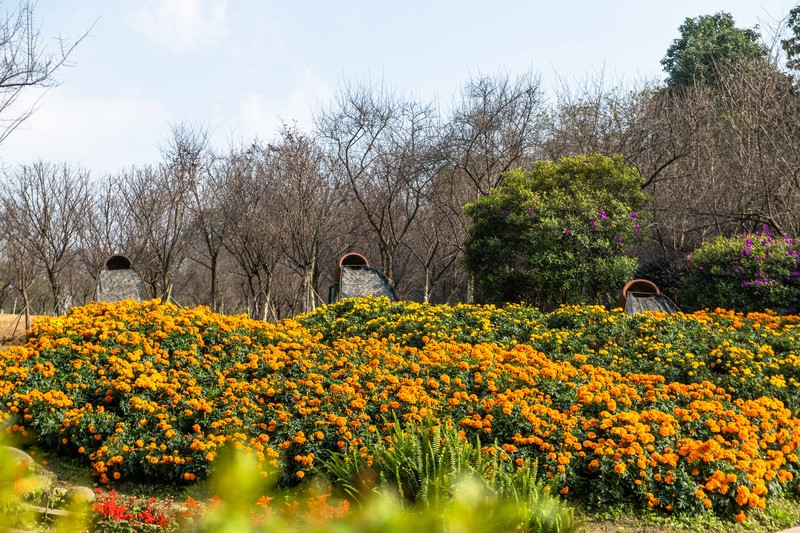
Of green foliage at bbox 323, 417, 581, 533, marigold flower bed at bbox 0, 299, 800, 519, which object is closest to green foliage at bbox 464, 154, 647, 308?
marigold flower bed at bbox 0, 299, 800, 519

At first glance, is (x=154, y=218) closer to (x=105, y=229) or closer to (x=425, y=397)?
(x=105, y=229)

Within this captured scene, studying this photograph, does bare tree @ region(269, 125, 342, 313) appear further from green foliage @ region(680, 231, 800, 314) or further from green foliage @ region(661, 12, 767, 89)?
green foliage @ region(661, 12, 767, 89)

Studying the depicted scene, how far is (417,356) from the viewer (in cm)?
790

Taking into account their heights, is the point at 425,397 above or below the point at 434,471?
above

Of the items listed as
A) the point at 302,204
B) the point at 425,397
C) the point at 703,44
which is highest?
the point at 703,44

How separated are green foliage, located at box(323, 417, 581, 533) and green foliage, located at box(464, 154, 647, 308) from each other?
8204mm

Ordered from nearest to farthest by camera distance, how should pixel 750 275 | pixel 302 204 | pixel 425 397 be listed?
pixel 425 397 < pixel 750 275 < pixel 302 204

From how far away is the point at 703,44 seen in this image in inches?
1225

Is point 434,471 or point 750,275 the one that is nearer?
point 434,471

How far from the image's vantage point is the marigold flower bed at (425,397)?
541cm

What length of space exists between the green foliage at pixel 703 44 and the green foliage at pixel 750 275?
64.8ft

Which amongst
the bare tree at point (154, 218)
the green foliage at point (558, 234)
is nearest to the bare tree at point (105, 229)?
the bare tree at point (154, 218)

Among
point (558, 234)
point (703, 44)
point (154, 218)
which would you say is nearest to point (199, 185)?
point (154, 218)

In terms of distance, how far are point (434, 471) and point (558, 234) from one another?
364 inches
